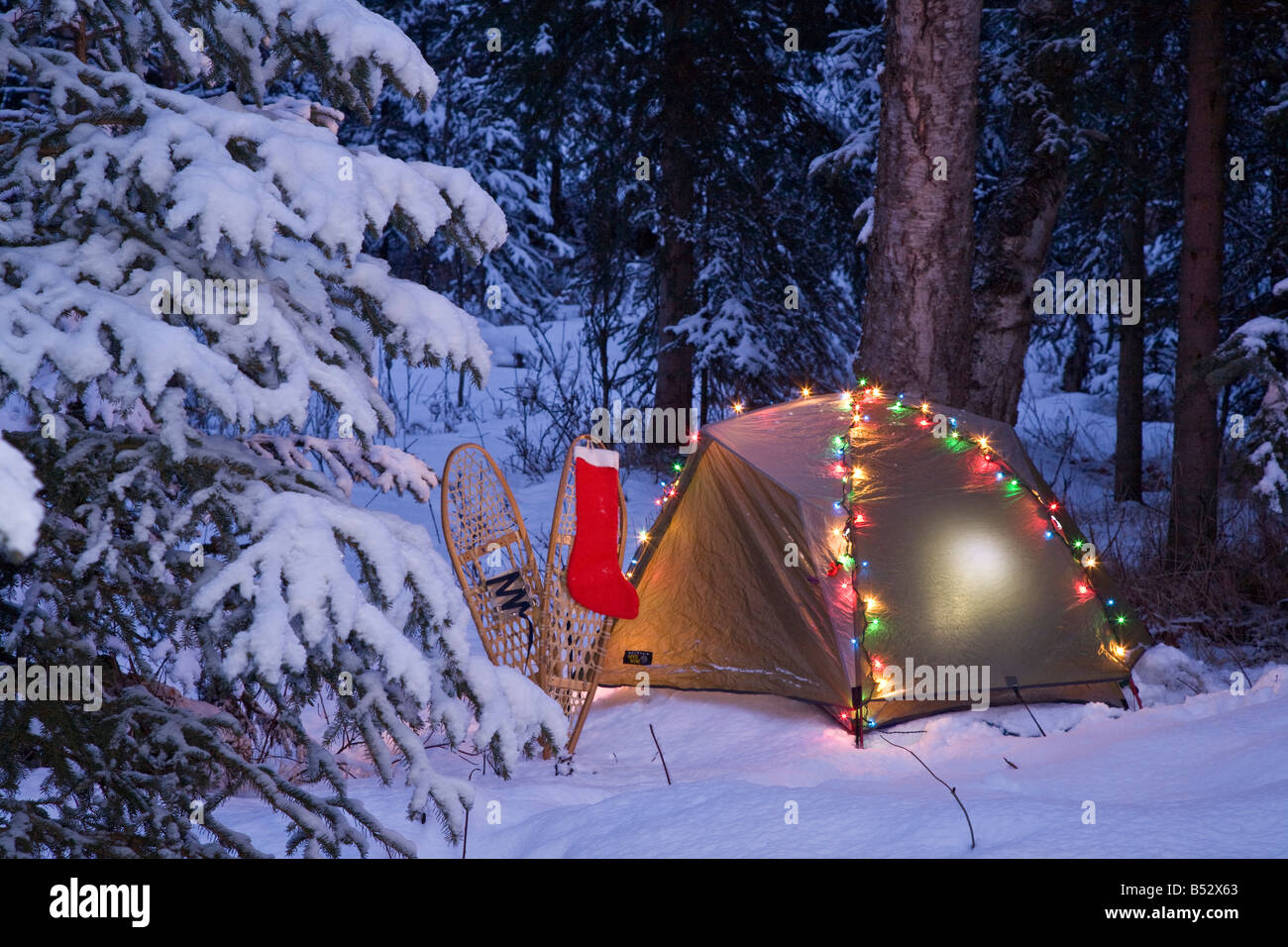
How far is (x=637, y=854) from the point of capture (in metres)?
3.15

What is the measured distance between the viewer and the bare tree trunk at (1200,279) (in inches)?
251

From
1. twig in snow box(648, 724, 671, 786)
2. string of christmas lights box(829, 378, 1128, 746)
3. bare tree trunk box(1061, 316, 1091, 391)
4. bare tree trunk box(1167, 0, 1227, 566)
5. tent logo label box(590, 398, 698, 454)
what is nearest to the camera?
twig in snow box(648, 724, 671, 786)

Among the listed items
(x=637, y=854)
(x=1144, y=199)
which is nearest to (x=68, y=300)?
(x=637, y=854)

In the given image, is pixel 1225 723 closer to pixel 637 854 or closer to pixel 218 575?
pixel 637 854

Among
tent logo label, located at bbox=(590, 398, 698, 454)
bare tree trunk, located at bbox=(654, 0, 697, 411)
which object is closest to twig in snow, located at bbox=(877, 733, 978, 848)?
tent logo label, located at bbox=(590, 398, 698, 454)

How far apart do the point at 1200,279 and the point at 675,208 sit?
4574mm

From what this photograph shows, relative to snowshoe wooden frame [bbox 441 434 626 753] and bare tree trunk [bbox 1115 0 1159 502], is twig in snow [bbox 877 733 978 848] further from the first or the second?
bare tree trunk [bbox 1115 0 1159 502]

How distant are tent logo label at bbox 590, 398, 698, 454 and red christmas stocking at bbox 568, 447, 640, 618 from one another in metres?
4.45

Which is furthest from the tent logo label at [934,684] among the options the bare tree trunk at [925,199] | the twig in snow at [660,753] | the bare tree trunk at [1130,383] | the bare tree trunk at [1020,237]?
the bare tree trunk at [1130,383]

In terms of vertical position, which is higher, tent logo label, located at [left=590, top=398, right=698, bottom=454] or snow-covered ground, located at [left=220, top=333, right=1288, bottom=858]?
tent logo label, located at [left=590, top=398, right=698, bottom=454]

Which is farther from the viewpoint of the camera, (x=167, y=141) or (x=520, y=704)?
A: (x=520, y=704)

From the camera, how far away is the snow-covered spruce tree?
204cm

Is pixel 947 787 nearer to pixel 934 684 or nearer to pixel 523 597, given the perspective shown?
pixel 934 684
